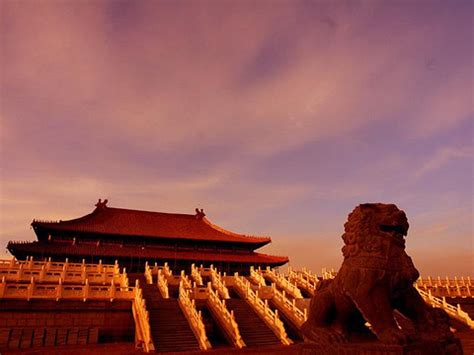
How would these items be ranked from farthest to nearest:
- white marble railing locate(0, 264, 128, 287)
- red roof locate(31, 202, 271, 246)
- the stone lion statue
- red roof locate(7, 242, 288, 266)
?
red roof locate(31, 202, 271, 246), red roof locate(7, 242, 288, 266), white marble railing locate(0, 264, 128, 287), the stone lion statue

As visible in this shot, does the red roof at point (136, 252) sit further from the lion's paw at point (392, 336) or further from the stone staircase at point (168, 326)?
the lion's paw at point (392, 336)

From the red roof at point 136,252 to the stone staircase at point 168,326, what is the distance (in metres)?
11.8

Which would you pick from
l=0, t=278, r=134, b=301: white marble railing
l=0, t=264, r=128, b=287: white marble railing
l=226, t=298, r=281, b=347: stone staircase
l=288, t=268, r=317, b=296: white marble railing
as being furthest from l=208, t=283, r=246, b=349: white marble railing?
l=288, t=268, r=317, b=296: white marble railing

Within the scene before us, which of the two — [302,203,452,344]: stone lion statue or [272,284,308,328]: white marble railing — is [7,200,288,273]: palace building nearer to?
[272,284,308,328]: white marble railing

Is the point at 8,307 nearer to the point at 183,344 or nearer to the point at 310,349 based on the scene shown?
the point at 183,344

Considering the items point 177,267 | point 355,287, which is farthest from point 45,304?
point 177,267

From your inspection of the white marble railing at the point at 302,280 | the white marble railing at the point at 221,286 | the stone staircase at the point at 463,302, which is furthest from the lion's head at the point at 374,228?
the stone staircase at the point at 463,302

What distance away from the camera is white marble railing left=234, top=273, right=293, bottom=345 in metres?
11.7

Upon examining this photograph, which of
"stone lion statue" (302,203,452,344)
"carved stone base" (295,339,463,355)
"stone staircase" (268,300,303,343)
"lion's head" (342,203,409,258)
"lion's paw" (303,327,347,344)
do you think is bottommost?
"stone staircase" (268,300,303,343)

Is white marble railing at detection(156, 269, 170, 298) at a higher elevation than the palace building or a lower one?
lower

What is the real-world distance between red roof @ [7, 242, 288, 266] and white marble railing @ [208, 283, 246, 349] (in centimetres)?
1280

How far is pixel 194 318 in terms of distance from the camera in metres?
11.7

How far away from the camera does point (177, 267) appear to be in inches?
1025

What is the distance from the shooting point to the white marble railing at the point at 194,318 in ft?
34.5
